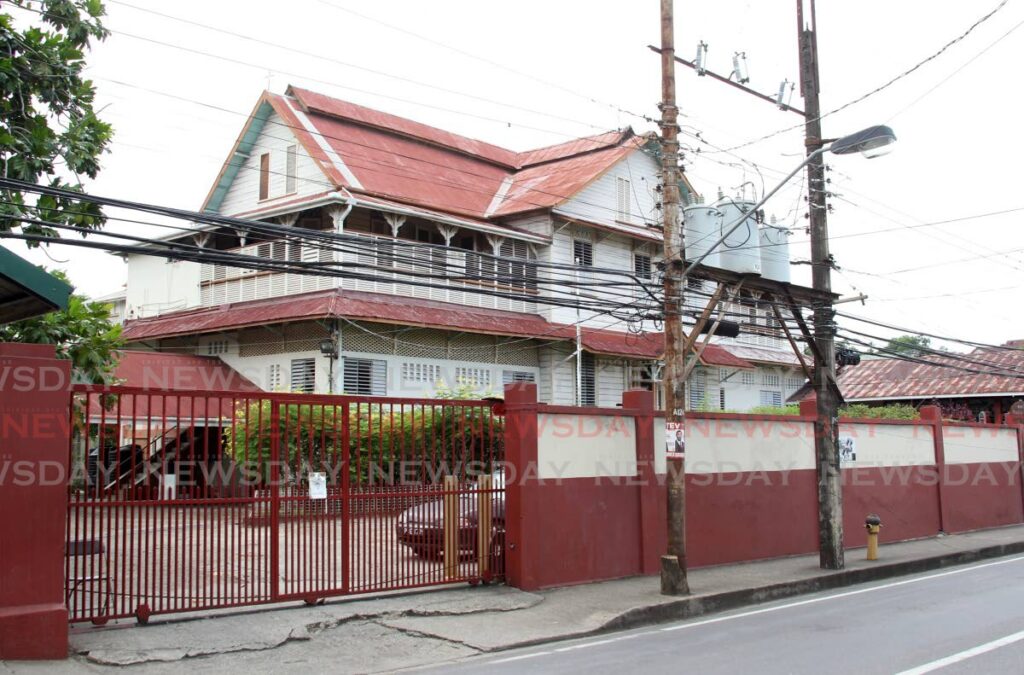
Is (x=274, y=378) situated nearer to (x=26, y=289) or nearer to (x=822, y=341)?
(x=822, y=341)

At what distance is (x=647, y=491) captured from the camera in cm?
1404

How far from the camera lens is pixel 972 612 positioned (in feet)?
37.5

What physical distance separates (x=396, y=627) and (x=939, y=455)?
15617mm

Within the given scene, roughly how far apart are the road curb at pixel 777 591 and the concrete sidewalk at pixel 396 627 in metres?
0.02

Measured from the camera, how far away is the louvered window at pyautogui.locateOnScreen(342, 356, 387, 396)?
22.0m

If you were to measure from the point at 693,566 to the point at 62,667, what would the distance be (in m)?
9.70

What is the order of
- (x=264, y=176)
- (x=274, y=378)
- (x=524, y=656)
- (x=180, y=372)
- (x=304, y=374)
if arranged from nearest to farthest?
(x=524, y=656)
(x=304, y=374)
(x=274, y=378)
(x=180, y=372)
(x=264, y=176)

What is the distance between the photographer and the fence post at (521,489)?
12.1 meters

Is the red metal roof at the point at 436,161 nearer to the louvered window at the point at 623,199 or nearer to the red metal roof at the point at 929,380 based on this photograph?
the louvered window at the point at 623,199

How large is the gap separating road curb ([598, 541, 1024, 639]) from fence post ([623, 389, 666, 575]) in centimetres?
162

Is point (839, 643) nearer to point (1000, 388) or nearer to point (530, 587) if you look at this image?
point (530, 587)

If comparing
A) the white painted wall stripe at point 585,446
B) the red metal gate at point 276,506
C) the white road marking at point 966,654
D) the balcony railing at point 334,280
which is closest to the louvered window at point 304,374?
the balcony railing at point 334,280

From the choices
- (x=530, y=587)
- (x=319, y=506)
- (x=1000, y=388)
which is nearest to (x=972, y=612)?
(x=530, y=587)

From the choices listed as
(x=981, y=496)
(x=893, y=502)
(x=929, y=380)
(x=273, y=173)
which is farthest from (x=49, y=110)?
(x=929, y=380)
